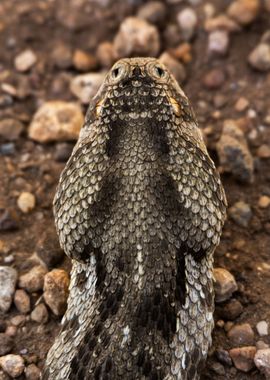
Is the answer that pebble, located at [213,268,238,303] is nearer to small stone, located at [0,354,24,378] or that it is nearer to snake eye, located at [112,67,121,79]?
small stone, located at [0,354,24,378]

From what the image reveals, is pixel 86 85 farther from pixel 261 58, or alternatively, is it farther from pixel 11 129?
pixel 261 58

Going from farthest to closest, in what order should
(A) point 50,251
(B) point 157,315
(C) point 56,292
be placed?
1. (A) point 50,251
2. (C) point 56,292
3. (B) point 157,315

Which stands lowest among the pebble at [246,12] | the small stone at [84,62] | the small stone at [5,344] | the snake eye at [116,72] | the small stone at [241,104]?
the small stone at [5,344]

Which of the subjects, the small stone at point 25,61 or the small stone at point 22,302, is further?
the small stone at point 25,61

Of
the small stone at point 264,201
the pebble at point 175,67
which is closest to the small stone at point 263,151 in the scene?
the small stone at point 264,201

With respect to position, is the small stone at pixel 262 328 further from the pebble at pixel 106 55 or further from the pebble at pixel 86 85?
the pebble at pixel 106 55

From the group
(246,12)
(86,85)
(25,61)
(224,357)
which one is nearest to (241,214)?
(224,357)
